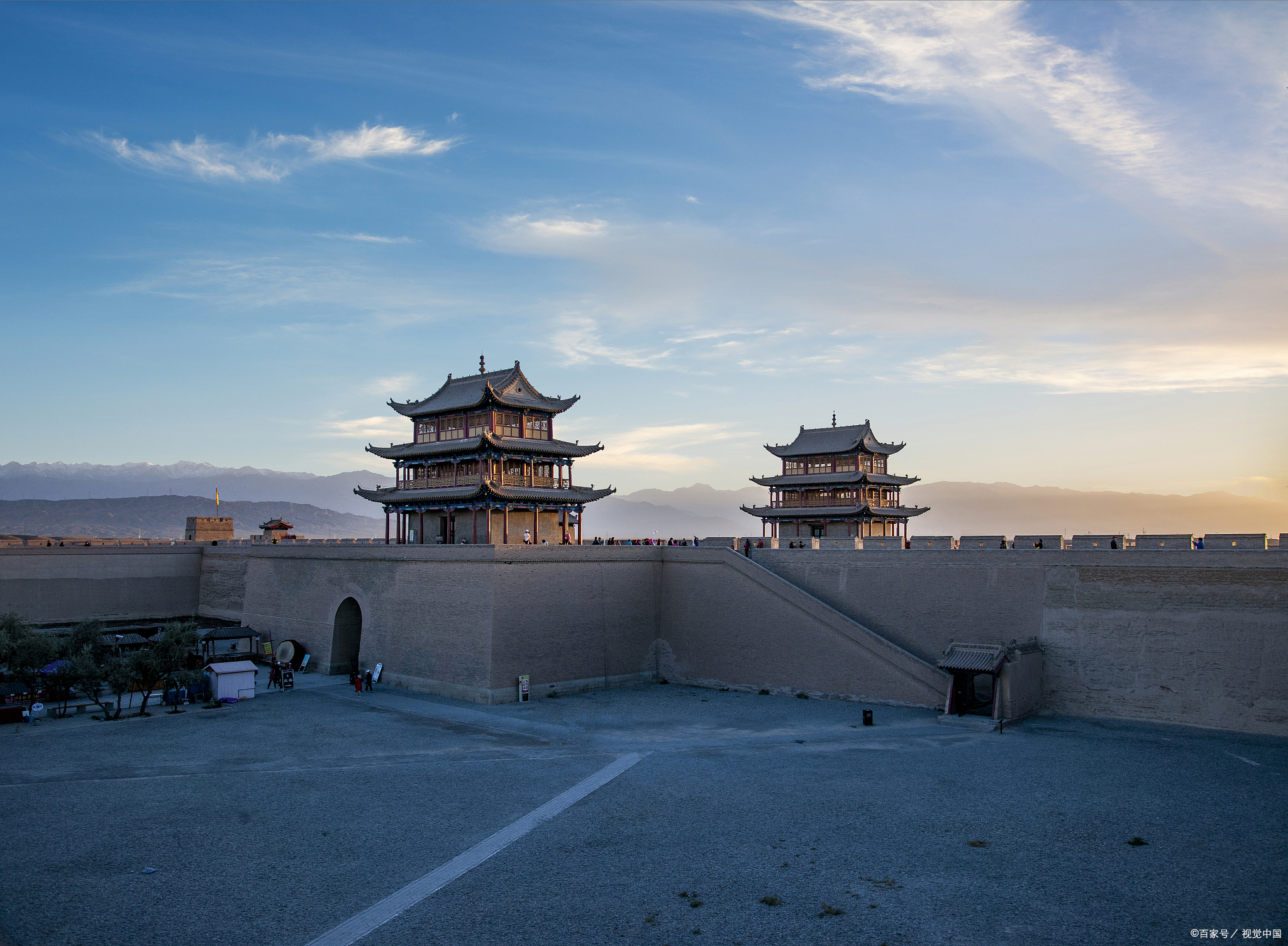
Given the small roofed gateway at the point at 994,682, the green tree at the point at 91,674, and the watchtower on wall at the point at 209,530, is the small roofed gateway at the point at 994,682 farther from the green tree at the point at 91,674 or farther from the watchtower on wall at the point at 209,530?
the watchtower on wall at the point at 209,530

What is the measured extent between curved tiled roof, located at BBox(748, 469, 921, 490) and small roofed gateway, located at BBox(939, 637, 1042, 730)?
896 inches

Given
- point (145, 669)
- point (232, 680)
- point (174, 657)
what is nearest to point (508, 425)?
point (232, 680)

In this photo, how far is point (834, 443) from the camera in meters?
54.8

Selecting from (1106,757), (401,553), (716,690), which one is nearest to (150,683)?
(401,553)

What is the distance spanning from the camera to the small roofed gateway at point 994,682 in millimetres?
27797

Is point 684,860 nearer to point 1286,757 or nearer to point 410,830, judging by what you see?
point 410,830

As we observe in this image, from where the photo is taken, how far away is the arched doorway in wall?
40.4 m

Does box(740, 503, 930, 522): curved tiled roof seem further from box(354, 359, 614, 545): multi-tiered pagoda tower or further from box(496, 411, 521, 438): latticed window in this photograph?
box(496, 411, 521, 438): latticed window

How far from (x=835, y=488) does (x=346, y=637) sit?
104 feet

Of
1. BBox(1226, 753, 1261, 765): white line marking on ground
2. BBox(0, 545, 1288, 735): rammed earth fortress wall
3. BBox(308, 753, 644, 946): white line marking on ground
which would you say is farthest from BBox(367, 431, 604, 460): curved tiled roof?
BBox(1226, 753, 1261, 765): white line marking on ground

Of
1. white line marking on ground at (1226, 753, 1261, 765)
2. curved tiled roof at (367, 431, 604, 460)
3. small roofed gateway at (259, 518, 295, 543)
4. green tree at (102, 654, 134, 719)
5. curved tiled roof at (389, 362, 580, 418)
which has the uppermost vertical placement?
curved tiled roof at (389, 362, 580, 418)

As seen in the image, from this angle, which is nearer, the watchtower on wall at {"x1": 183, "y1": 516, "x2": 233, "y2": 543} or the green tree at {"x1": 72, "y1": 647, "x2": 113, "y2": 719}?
the green tree at {"x1": 72, "y1": 647, "x2": 113, "y2": 719}

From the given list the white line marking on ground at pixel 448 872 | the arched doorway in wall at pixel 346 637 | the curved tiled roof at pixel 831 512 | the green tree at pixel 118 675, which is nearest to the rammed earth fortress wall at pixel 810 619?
the arched doorway in wall at pixel 346 637

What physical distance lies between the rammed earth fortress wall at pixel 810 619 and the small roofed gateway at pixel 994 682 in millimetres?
988
